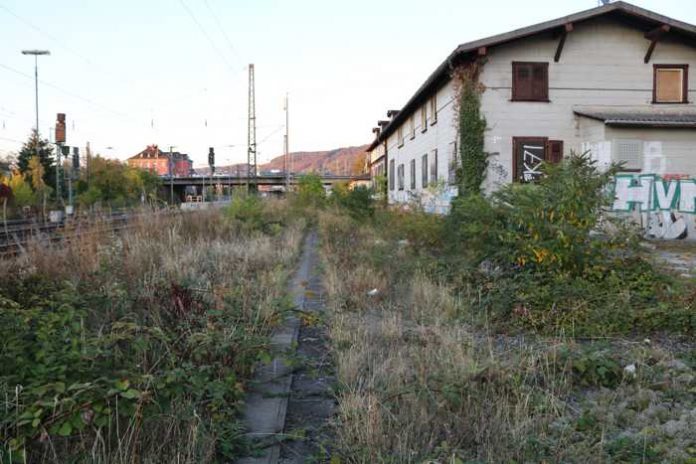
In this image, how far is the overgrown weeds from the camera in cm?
266

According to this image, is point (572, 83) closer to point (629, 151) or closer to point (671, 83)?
point (629, 151)

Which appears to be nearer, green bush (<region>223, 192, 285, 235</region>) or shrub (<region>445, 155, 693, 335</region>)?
shrub (<region>445, 155, 693, 335</region>)

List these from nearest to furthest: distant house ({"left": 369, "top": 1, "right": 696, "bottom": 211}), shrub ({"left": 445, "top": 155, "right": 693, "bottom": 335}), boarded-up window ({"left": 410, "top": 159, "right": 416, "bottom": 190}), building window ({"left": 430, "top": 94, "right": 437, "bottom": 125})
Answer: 1. shrub ({"left": 445, "top": 155, "right": 693, "bottom": 335})
2. distant house ({"left": 369, "top": 1, "right": 696, "bottom": 211})
3. building window ({"left": 430, "top": 94, "right": 437, "bottom": 125})
4. boarded-up window ({"left": 410, "top": 159, "right": 416, "bottom": 190})

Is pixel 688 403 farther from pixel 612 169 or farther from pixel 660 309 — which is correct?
pixel 612 169

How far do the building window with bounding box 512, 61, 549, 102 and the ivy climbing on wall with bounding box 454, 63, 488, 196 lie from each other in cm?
A: 135

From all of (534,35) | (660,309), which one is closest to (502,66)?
(534,35)

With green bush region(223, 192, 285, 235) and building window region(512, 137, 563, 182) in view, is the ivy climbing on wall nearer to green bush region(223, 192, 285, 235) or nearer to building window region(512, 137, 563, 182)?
building window region(512, 137, 563, 182)

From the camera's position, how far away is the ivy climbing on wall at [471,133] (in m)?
19.7

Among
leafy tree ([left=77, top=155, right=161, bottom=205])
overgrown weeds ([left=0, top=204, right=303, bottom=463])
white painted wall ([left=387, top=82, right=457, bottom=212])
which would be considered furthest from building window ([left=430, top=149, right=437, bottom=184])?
leafy tree ([left=77, top=155, right=161, bottom=205])

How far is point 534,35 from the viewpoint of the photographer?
19.9 metres

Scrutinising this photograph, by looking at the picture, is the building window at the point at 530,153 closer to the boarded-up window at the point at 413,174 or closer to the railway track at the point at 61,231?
the boarded-up window at the point at 413,174

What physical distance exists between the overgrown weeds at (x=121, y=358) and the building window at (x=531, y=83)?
15068mm

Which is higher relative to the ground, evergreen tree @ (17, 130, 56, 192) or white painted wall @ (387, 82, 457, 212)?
evergreen tree @ (17, 130, 56, 192)

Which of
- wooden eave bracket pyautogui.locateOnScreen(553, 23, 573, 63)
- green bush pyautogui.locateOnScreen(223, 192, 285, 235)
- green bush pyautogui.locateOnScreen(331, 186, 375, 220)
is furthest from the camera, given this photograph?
green bush pyautogui.locateOnScreen(331, 186, 375, 220)
